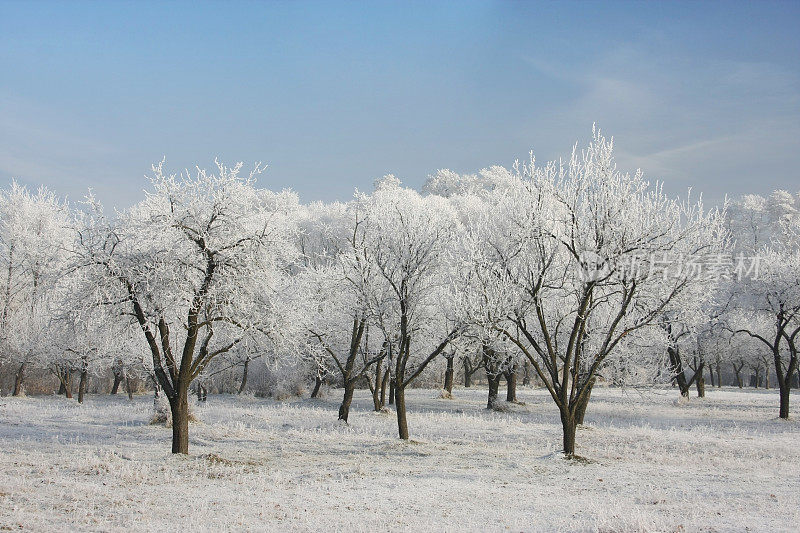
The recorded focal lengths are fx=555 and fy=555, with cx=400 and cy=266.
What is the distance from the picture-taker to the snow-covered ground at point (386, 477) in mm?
9289

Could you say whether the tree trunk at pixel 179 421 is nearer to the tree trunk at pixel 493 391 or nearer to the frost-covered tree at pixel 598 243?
the frost-covered tree at pixel 598 243

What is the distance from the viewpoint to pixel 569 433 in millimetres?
15977

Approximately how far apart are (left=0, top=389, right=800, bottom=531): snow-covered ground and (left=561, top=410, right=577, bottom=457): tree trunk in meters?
0.48

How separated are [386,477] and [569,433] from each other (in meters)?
5.91

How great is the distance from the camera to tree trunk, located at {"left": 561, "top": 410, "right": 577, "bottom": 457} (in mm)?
15820

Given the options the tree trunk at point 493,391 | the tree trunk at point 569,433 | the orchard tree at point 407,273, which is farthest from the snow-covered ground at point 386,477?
the tree trunk at point 493,391

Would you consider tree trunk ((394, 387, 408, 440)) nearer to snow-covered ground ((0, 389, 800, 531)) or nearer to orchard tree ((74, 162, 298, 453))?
snow-covered ground ((0, 389, 800, 531))

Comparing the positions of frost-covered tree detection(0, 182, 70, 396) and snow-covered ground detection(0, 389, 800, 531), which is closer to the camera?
snow-covered ground detection(0, 389, 800, 531)

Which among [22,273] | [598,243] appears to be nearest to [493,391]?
[598,243]

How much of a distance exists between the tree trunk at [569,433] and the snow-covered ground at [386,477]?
48cm

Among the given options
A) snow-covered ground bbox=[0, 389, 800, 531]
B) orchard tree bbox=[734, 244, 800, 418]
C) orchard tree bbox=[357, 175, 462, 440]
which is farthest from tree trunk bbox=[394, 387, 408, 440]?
orchard tree bbox=[734, 244, 800, 418]

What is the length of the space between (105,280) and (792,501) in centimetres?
1628

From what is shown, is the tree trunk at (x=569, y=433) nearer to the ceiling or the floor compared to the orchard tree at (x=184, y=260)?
nearer to the floor

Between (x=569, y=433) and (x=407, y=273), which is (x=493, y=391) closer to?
(x=407, y=273)
